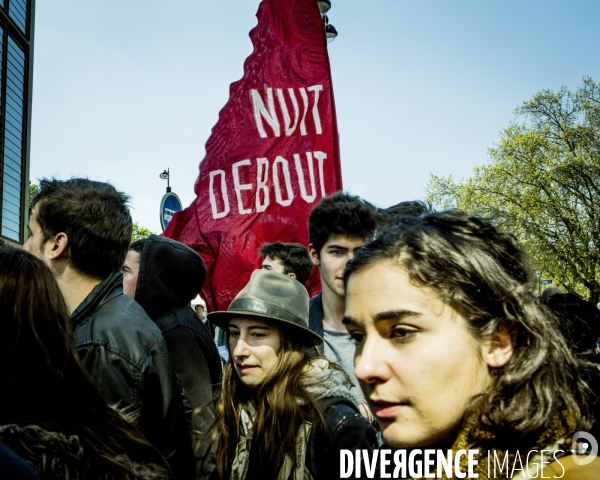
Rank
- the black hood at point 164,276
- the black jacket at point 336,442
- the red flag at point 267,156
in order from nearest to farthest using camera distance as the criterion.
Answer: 1. the black jacket at point 336,442
2. the black hood at point 164,276
3. the red flag at point 267,156

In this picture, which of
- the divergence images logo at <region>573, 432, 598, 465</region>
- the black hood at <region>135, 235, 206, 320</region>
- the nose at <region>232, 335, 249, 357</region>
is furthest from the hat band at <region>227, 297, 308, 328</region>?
the divergence images logo at <region>573, 432, 598, 465</region>

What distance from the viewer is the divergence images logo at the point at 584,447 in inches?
53.5

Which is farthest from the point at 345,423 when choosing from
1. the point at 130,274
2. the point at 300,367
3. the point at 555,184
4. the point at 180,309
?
the point at 555,184

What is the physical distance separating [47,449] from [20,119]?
14376 millimetres

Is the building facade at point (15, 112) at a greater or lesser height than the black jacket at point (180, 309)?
greater

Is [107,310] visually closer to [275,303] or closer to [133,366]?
[133,366]

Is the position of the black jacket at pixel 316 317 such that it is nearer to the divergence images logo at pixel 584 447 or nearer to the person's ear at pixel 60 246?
the person's ear at pixel 60 246

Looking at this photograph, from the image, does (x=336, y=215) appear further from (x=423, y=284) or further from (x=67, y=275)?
(x=423, y=284)

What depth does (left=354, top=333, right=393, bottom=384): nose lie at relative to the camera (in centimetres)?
152

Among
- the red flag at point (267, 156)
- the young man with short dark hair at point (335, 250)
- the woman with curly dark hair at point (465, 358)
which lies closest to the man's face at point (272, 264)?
the red flag at point (267, 156)

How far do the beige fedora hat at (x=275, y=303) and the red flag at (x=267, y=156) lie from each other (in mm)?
2052

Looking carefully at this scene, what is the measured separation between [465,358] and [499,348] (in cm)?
11

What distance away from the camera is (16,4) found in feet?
45.3

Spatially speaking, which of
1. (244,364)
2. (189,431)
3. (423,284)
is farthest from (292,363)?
(423,284)
